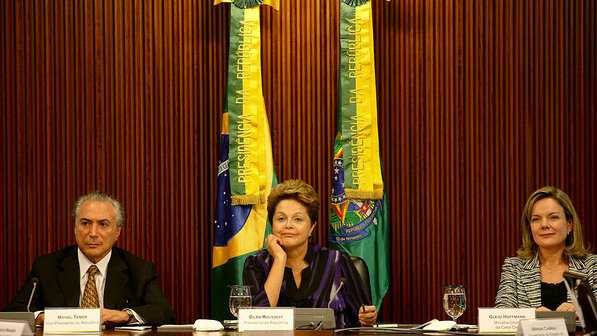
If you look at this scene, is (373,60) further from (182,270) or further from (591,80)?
(182,270)

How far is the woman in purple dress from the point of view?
468cm

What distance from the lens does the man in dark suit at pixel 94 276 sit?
479cm

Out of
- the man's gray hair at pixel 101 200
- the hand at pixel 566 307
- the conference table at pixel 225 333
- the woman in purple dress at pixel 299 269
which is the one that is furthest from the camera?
the man's gray hair at pixel 101 200

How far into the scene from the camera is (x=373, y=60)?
5523mm

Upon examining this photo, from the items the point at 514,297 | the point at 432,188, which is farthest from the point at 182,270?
the point at 514,297

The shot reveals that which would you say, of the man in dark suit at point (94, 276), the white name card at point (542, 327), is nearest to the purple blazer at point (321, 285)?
the man in dark suit at point (94, 276)

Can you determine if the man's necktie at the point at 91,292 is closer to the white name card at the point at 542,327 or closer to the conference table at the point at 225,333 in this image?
the conference table at the point at 225,333

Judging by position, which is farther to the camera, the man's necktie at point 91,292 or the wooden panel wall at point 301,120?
the wooden panel wall at point 301,120

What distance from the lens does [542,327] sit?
130 inches

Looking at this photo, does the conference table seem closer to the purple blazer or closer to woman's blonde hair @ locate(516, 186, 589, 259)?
the purple blazer

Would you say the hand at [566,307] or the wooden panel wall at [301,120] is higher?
the wooden panel wall at [301,120]

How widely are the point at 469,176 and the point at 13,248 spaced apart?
9.39ft

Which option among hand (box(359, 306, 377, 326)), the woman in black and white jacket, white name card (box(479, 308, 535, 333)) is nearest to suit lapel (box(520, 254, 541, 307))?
the woman in black and white jacket

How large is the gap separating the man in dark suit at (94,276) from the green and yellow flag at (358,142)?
4.02ft
